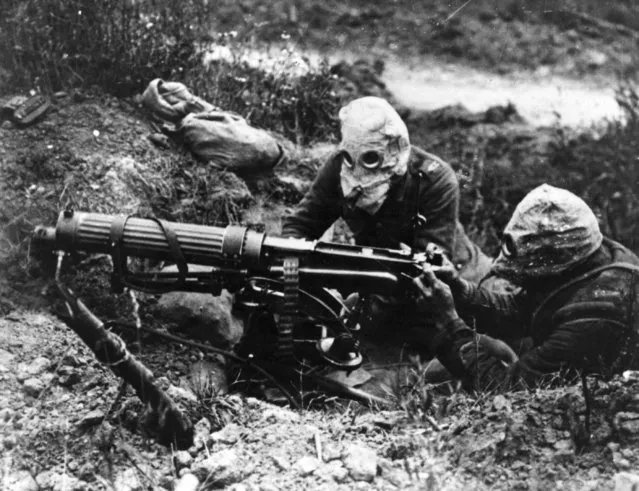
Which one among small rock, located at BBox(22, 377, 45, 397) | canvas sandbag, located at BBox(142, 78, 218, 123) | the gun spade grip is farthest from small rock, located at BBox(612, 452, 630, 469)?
canvas sandbag, located at BBox(142, 78, 218, 123)

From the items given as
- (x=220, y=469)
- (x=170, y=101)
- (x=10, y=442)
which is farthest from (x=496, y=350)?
(x=170, y=101)

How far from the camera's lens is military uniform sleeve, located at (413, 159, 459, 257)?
549 cm

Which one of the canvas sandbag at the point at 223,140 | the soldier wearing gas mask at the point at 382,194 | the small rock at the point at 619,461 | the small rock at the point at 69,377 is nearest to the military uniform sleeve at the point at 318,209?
the soldier wearing gas mask at the point at 382,194

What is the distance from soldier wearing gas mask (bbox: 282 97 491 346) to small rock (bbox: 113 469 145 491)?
1959mm

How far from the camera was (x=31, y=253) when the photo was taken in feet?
16.6

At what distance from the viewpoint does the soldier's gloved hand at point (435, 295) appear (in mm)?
4531

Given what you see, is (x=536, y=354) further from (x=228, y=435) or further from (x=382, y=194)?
(x=228, y=435)

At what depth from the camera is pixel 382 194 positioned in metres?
5.16

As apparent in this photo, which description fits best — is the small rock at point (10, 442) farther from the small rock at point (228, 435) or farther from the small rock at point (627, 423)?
the small rock at point (627, 423)

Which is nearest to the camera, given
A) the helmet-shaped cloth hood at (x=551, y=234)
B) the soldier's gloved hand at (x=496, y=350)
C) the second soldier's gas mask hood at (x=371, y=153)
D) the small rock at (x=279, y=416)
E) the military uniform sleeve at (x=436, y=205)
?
the small rock at (x=279, y=416)

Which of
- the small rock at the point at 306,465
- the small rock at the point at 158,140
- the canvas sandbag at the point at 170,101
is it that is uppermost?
the canvas sandbag at the point at 170,101

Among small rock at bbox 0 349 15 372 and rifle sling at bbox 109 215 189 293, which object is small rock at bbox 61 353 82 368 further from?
rifle sling at bbox 109 215 189 293

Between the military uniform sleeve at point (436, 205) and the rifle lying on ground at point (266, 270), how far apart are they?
84 centimetres

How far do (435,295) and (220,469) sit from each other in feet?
5.40
